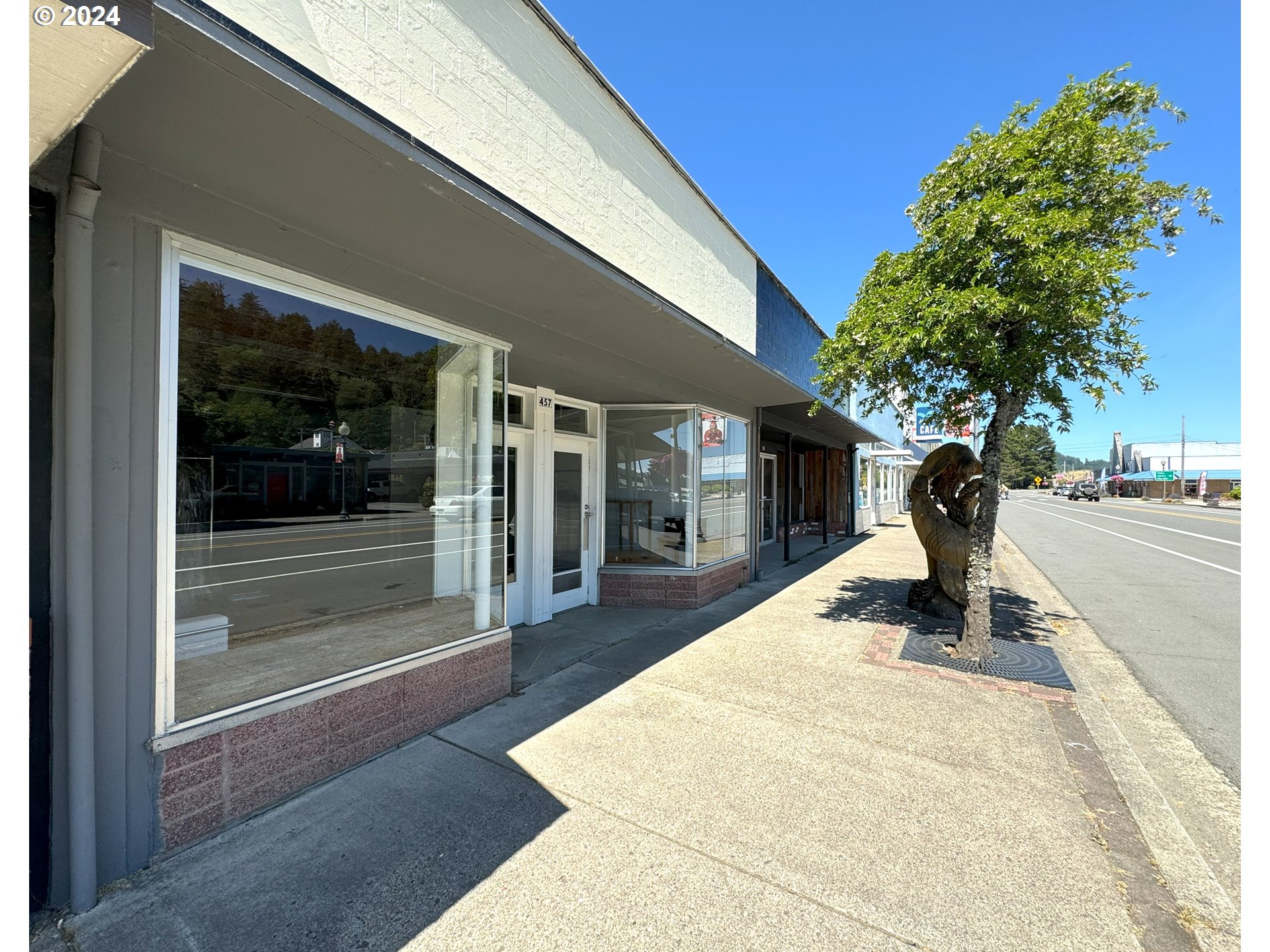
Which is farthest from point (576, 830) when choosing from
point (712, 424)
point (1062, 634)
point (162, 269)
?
point (1062, 634)

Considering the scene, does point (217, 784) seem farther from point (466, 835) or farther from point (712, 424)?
point (712, 424)

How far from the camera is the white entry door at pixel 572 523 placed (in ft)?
22.3

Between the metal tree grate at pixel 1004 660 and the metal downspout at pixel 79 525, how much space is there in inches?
229

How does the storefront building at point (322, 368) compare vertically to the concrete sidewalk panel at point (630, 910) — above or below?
above

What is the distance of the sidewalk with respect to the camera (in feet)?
7.13

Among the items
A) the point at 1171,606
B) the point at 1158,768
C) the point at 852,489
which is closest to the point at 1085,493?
the point at 852,489

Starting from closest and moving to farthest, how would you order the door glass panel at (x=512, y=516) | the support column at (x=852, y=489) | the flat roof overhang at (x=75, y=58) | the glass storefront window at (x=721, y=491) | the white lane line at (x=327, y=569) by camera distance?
the flat roof overhang at (x=75, y=58)
the white lane line at (x=327, y=569)
the door glass panel at (x=512, y=516)
the glass storefront window at (x=721, y=491)
the support column at (x=852, y=489)

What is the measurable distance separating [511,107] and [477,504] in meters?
2.87

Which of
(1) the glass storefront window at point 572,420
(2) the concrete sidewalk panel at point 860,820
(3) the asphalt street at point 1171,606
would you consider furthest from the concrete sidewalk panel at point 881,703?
(1) the glass storefront window at point 572,420

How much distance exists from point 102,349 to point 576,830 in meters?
3.00

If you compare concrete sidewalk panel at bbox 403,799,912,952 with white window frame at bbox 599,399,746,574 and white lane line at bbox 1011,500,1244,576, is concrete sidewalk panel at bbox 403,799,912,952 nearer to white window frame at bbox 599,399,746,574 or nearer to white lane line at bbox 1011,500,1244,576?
white window frame at bbox 599,399,746,574

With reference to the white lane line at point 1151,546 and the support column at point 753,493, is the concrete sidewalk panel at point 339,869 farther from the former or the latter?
the white lane line at point 1151,546

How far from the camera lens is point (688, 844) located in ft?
8.79

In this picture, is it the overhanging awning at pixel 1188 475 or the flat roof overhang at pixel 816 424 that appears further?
the overhanging awning at pixel 1188 475
